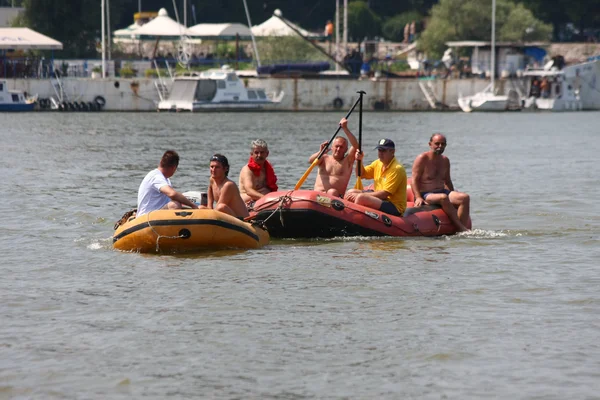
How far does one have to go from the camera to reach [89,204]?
22.7 m

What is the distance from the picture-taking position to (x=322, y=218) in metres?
16.2

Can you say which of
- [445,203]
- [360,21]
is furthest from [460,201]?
[360,21]

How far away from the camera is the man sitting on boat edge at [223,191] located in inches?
592

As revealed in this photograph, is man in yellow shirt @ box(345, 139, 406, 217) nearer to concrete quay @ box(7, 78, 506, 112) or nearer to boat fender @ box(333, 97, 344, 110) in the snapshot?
concrete quay @ box(7, 78, 506, 112)

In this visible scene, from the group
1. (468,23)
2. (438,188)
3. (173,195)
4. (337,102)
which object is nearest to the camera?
(173,195)

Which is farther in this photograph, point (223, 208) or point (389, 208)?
point (389, 208)

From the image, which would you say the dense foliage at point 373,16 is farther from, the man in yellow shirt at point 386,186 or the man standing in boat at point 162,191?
the man standing in boat at point 162,191

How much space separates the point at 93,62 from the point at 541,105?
1102 inches

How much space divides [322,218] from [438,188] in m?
1.88

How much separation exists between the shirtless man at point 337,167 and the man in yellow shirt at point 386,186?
0.16 meters

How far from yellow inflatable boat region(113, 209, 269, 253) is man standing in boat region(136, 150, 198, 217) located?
0.18 metres

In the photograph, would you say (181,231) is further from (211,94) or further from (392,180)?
(211,94)

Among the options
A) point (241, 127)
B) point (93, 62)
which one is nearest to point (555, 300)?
point (241, 127)

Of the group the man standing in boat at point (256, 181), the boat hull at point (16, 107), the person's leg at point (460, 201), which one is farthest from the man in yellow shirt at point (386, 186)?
the boat hull at point (16, 107)
